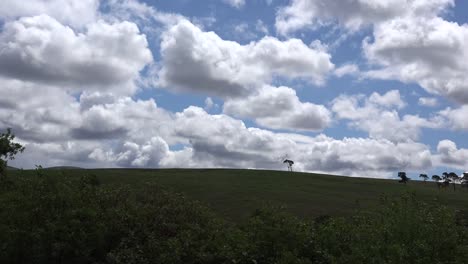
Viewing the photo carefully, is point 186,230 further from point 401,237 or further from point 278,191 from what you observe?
point 278,191

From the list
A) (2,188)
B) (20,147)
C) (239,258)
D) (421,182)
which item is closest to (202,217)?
(239,258)

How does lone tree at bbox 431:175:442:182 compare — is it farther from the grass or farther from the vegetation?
the vegetation

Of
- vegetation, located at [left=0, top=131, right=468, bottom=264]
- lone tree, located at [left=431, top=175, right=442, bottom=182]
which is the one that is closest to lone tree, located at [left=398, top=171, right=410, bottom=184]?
lone tree, located at [left=431, top=175, right=442, bottom=182]

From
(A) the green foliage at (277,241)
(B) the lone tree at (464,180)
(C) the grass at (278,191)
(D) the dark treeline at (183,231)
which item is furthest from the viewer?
(B) the lone tree at (464,180)

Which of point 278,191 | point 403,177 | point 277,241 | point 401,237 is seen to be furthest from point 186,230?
point 403,177

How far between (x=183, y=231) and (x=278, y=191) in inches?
3581

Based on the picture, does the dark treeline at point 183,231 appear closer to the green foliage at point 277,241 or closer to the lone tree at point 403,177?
the green foliage at point 277,241

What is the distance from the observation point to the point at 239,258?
16750 millimetres

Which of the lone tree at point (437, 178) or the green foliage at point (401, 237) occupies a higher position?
the lone tree at point (437, 178)

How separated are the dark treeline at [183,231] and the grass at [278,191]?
51.4m

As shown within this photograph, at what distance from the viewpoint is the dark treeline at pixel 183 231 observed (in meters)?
15.9

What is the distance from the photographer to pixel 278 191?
109 meters

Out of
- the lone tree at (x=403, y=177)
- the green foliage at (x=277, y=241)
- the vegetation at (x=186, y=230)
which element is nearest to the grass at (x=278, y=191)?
the lone tree at (x=403, y=177)

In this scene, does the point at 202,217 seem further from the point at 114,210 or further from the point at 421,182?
the point at 421,182
